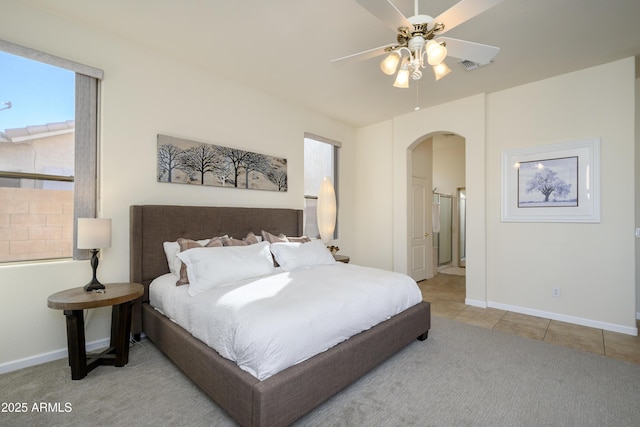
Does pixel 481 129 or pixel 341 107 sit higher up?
pixel 341 107

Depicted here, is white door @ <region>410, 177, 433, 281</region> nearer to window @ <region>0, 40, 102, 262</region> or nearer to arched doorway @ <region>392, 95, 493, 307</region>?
arched doorway @ <region>392, 95, 493, 307</region>

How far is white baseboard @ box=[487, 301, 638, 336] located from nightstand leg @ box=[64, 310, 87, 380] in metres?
4.47

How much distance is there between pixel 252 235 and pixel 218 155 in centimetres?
104

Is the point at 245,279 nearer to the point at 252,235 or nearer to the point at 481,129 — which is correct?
the point at 252,235

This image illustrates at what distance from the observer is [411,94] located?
13.1 feet

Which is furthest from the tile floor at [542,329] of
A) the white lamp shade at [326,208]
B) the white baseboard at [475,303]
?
the white lamp shade at [326,208]

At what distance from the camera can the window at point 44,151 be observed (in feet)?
7.48

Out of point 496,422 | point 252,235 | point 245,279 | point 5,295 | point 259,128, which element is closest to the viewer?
point 496,422

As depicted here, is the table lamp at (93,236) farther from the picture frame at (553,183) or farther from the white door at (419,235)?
the picture frame at (553,183)

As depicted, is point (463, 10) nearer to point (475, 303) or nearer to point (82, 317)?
point (82, 317)

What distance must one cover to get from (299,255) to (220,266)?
0.92 m

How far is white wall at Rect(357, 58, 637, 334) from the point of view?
10.2ft

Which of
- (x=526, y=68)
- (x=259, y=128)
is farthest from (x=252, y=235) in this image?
(x=526, y=68)

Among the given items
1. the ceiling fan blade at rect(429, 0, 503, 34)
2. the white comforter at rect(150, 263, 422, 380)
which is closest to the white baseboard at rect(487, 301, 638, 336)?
the white comforter at rect(150, 263, 422, 380)
